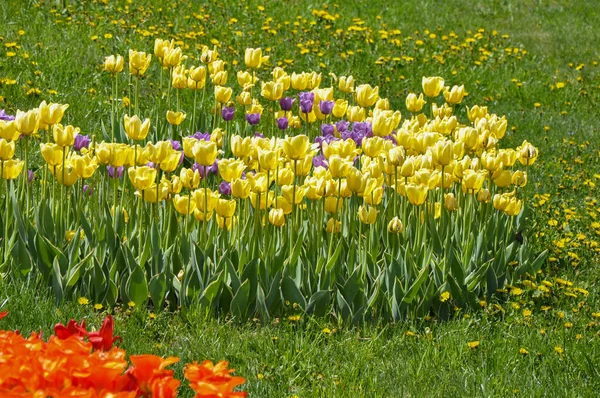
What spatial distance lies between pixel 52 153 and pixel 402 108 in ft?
14.7

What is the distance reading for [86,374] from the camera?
1.70 m

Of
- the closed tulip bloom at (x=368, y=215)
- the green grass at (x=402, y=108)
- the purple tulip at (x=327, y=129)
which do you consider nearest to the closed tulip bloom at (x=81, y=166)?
the green grass at (x=402, y=108)

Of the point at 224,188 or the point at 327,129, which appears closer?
the point at 224,188

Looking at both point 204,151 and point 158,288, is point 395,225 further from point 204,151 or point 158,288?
point 158,288

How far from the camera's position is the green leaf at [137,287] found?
3586 mm

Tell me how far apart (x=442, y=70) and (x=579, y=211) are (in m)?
3.22

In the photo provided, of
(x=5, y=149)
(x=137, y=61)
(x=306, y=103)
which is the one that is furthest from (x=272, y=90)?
(x=5, y=149)

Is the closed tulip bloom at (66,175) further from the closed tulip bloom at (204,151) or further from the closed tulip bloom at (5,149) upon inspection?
the closed tulip bloom at (204,151)

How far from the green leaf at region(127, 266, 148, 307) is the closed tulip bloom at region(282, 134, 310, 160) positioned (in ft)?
2.51

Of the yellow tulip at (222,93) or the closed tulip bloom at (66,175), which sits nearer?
the closed tulip bloom at (66,175)

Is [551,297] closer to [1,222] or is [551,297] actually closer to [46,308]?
[46,308]

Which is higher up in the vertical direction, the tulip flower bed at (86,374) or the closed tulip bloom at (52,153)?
the tulip flower bed at (86,374)

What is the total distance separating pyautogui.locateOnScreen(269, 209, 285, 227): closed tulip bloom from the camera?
12.2ft

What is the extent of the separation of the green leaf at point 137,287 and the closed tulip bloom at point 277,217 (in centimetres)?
58
